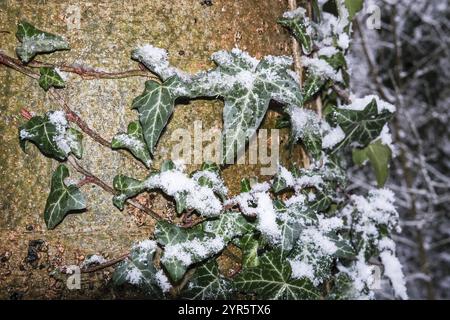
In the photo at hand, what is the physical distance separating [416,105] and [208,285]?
5.87 m

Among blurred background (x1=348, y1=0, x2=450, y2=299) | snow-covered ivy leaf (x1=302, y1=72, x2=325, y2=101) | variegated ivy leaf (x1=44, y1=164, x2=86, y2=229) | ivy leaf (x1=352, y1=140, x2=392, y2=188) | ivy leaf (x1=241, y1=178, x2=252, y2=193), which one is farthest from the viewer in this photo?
blurred background (x1=348, y1=0, x2=450, y2=299)

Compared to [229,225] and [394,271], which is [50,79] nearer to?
[229,225]

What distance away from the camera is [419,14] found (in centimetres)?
582

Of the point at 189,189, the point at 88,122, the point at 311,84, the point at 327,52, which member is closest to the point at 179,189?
the point at 189,189

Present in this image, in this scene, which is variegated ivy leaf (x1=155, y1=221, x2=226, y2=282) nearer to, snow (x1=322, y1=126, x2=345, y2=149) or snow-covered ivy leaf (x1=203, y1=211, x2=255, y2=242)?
snow-covered ivy leaf (x1=203, y1=211, x2=255, y2=242)

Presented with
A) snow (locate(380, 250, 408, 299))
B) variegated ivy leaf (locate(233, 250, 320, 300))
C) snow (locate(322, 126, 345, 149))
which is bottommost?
snow (locate(380, 250, 408, 299))

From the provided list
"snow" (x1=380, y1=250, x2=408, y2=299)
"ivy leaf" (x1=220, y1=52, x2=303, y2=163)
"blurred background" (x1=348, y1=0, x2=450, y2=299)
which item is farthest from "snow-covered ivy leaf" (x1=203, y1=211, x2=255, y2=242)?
"blurred background" (x1=348, y1=0, x2=450, y2=299)

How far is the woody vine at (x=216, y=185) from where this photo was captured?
0.78 meters

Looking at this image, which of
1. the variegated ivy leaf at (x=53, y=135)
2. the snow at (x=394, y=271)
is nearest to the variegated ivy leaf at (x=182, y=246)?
the variegated ivy leaf at (x=53, y=135)

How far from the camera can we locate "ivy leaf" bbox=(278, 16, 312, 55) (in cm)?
96

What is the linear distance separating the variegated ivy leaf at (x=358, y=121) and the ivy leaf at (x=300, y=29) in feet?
0.64

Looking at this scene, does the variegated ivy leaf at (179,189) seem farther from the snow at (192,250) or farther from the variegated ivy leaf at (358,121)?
the variegated ivy leaf at (358,121)

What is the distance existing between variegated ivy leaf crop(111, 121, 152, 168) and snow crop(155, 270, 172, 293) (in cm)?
22
